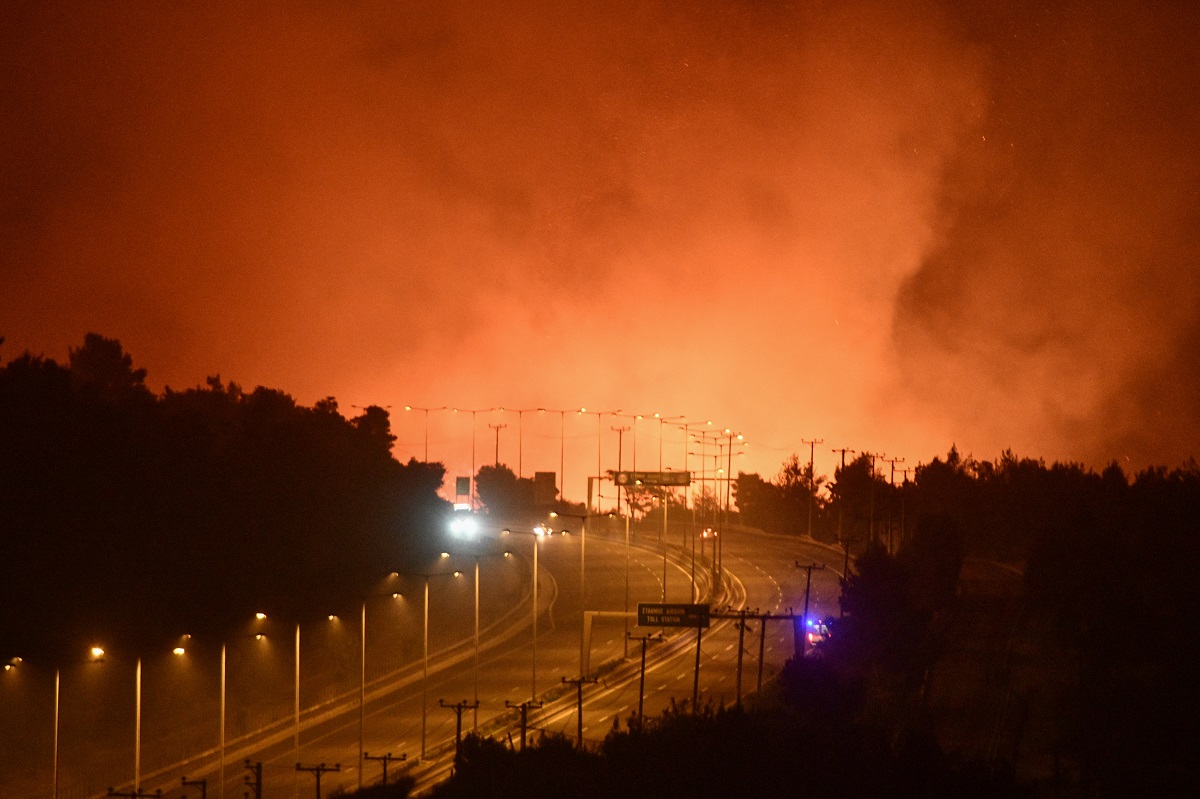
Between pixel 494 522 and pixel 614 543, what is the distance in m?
18.1

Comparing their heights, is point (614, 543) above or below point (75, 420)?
Result: below

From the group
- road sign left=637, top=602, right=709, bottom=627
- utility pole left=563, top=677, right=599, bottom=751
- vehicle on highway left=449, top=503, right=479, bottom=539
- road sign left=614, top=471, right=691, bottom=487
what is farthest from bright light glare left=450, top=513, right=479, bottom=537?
road sign left=637, top=602, right=709, bottom=627

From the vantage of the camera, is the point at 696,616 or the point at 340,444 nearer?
the point at 696,616

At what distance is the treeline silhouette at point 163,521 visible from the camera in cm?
5716

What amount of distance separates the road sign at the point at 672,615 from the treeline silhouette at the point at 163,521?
20302mm

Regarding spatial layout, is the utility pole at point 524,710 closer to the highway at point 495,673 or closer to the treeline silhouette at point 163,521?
the highway at point 495,673

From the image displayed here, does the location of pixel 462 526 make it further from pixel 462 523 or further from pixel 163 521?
pixel 163 521

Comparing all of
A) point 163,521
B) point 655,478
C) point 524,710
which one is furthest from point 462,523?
point 524,710

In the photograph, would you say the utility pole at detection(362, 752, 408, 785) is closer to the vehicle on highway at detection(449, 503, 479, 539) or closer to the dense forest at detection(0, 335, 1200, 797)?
the dense forest at detection(0, 335, 1200, 797)

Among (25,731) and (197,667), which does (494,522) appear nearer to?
(197,667)

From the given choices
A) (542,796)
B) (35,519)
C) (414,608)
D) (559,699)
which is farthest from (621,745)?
(414,608)

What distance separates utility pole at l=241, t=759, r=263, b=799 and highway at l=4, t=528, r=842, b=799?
73 centimetres

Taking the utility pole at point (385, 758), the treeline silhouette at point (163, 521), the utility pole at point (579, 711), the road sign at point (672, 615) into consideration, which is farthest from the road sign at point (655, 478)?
the treeline silhouette at point (163, 521)

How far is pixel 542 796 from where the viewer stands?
3134 centimetres
